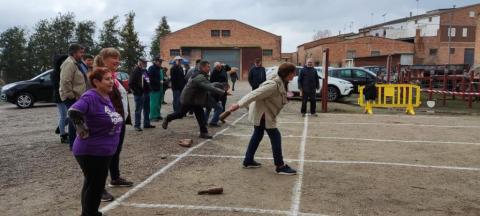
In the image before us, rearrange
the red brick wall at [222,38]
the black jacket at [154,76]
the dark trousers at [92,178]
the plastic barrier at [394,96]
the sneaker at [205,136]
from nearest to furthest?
the dark trousers at [92,178] → the sneaker at [205,136] → the black jacket at [154,76] → the plastic barrier at [394,96] → the red brick wall at [222,38]

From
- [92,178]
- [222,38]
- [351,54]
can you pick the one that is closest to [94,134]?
[92,178]

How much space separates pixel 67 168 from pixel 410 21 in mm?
81211

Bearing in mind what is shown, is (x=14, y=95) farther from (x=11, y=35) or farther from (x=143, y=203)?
(x=11, y=35)

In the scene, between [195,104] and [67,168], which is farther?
[195,104]

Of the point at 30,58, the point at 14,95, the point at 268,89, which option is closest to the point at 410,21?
the point at 30,58

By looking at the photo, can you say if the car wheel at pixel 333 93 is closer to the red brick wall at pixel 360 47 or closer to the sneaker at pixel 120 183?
the sneaker at pixel 120 183

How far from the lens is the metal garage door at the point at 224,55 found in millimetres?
55850

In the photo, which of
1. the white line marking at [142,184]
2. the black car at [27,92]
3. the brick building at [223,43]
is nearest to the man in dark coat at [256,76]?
the white line marking at [142,184]

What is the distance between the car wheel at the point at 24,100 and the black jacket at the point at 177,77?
798 cm

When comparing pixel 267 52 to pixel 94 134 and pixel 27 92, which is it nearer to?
pixel 27 92

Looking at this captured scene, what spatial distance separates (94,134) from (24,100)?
582 inches

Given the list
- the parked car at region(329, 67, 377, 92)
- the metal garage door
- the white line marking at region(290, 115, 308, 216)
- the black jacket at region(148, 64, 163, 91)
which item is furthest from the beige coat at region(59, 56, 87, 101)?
the metal garage door

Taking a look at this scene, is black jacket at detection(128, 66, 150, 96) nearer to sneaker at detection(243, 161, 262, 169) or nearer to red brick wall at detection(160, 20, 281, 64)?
sneaker at detection(243, 161, 262, 169)

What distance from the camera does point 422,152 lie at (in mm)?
8062
